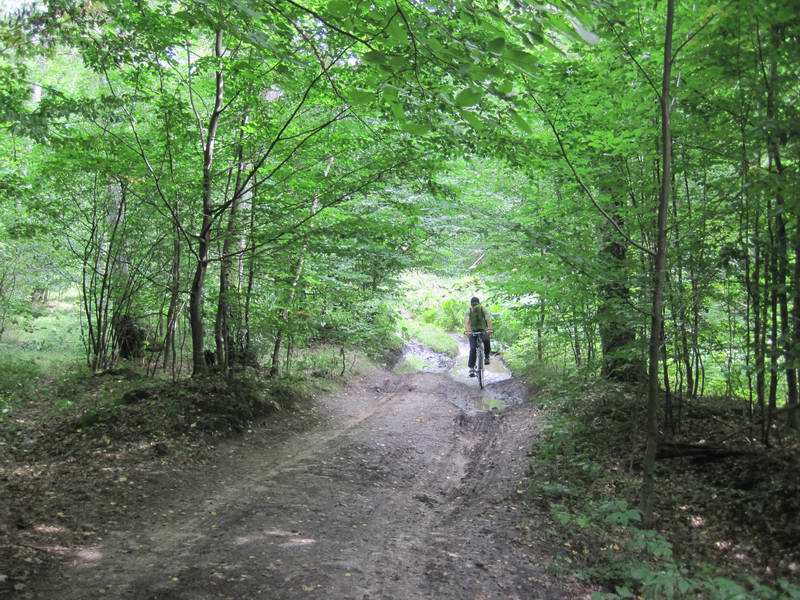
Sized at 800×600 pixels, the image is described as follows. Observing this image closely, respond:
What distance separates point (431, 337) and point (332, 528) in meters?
18.5

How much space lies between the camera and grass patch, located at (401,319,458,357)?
21342 millimetres

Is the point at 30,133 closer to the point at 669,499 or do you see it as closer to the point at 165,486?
the point at 165,486

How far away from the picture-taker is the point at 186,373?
37.5 feet

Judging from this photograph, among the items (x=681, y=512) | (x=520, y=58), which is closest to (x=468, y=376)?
(x=681, y=512)

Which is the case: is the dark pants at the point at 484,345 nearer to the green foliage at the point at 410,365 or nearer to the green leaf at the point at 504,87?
the green foliage at the point at 410,365

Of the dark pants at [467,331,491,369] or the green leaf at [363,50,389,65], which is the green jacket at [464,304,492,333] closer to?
the dark pants at [467,331,491,369]

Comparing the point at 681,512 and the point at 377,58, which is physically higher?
the point at 377,58

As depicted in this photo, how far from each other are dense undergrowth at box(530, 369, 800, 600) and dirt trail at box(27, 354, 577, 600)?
0.46 m

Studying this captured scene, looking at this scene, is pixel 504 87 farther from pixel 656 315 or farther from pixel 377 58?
pixel 656 315

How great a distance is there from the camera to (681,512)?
483 cm

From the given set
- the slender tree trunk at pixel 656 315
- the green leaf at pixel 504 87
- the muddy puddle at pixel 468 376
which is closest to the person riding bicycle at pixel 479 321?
the muddy puddle at pixel 468 376

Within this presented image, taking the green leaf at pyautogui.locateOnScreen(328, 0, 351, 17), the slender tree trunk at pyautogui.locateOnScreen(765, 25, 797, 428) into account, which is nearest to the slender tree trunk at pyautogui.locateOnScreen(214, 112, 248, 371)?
the green leaf at pyautogui.locateOnScreen(328, 0, 351, 17)

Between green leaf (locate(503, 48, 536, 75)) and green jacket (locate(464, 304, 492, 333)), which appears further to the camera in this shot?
green jacket (locate(464, 304, 492, 333))

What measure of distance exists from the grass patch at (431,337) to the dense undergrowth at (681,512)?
46.4ft
